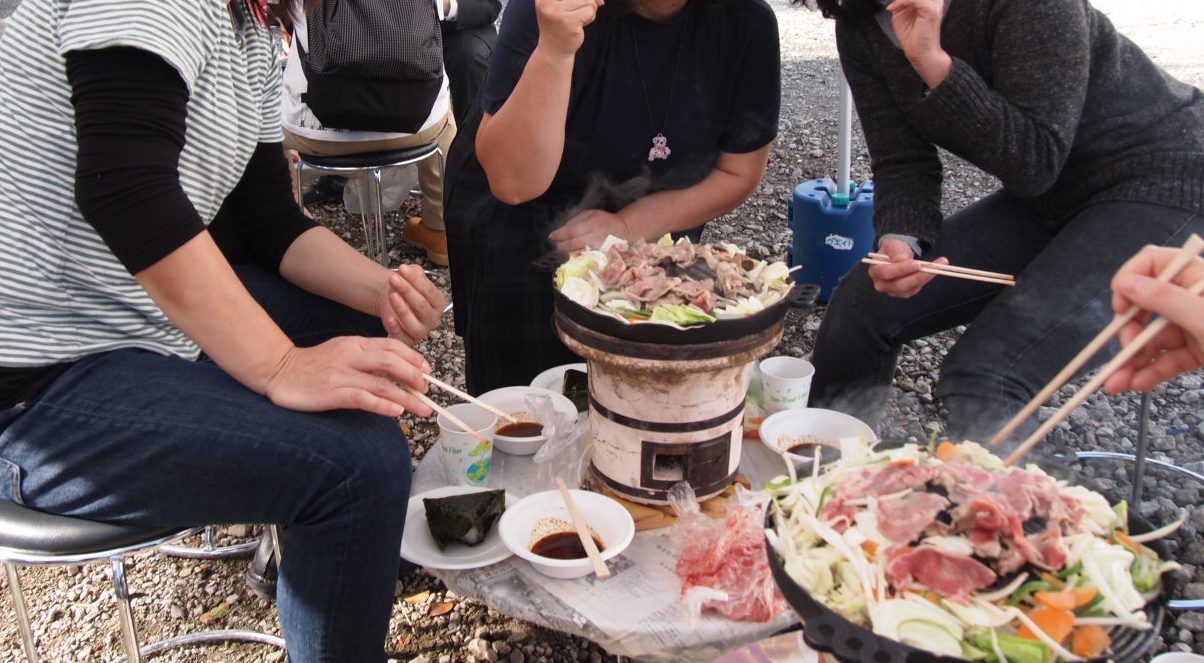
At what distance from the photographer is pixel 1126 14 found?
14.4 m

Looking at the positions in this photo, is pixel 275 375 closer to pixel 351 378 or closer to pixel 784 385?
pixel 351 378

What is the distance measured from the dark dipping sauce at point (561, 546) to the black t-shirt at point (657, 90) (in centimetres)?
167

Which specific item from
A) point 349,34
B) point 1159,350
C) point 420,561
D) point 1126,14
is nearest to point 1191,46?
point 1126,14

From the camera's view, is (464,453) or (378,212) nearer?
(464,453)

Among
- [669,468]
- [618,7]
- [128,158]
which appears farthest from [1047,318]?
[128,158]

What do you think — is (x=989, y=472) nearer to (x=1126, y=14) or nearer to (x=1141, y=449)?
(x=1141, y=449)

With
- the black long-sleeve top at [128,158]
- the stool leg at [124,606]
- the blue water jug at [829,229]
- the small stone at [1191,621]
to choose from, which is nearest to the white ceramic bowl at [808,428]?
the small stone at [1191,621]

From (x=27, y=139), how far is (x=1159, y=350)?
2.63 m

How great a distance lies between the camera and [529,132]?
10.1 feet

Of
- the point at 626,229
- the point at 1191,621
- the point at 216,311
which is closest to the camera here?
the point at 216,311

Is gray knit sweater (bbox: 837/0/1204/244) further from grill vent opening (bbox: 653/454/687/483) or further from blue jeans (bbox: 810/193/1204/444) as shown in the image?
grill vent opening (bbox: 653/454/687/483)

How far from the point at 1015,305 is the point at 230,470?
245cm

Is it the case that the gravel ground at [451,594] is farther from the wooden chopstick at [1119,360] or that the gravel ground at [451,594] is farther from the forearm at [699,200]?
the forearm at [699,200]

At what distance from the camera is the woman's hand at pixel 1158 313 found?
1.68 meters
